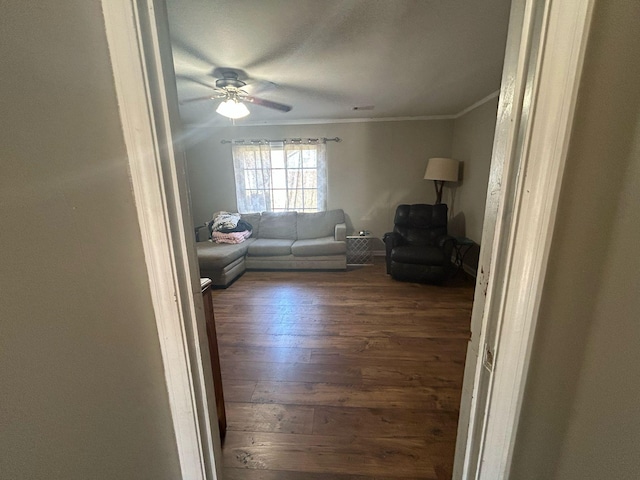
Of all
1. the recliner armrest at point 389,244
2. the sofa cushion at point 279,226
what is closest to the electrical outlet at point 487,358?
the recliner armrest at point 389,244

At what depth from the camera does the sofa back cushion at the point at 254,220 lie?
443 centimetres

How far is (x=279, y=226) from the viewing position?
4.36 meters

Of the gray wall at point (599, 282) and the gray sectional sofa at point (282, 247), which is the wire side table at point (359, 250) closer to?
the gray sectional sofa at point (282, 247)

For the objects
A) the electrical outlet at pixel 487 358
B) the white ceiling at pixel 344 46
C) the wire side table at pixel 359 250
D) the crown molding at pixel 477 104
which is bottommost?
the wire side table at pixel 359 250

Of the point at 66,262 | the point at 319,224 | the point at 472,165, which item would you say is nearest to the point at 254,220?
the point at 319,224

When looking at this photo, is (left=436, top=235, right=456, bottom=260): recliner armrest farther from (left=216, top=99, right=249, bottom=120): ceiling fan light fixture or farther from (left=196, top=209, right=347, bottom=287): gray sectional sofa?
(left=216, top=99, right=249, bottom=120): ceiling fan light fixture

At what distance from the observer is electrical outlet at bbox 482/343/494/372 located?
25.1 inches

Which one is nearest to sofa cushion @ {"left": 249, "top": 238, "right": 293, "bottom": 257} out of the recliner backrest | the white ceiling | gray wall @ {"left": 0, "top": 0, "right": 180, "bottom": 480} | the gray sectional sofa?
the gray sectional sofa

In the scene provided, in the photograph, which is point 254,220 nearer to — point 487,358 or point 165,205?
point 165,205

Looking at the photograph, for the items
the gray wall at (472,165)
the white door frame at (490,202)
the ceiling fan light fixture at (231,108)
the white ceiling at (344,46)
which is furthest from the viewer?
the gray wall at (472,165)

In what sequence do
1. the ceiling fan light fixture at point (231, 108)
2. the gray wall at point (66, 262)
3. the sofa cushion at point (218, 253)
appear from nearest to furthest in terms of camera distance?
the gray wall at point (66, 262), the ceiling fan light fixture at point (231, 108), the sofa cushion at point (218, 253)

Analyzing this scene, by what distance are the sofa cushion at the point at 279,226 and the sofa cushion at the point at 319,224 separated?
0.41 ft

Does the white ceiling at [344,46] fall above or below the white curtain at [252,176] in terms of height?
above

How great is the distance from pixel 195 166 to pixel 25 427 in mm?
4865
